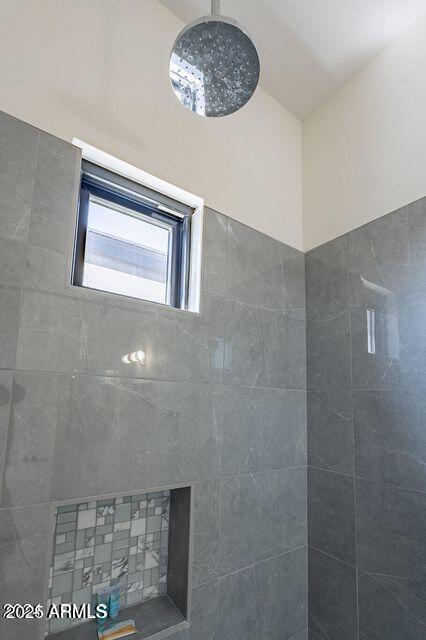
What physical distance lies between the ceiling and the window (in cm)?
80

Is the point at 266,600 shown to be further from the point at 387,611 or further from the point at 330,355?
the point at 330,355

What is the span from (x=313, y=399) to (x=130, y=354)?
0.96 meters

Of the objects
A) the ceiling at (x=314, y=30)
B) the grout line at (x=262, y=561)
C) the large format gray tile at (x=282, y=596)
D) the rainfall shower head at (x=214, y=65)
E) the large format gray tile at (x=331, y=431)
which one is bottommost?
the large format gray tile at (x=282, y=596)

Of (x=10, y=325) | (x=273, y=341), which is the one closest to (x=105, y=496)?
(x=10, y=325)

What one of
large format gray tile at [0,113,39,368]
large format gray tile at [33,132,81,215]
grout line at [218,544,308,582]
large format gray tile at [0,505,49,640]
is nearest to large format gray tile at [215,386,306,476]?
grout line at [218,544,308,582]

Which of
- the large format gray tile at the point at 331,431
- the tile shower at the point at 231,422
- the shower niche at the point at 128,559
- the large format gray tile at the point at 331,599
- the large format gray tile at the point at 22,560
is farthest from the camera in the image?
the large format gray tile at the point at 331,431

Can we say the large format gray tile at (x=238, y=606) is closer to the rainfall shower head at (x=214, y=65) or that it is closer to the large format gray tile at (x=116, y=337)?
the large format gray tile at (x=116, y=337)

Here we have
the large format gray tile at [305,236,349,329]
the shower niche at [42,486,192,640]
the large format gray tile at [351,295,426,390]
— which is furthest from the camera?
the large format gray tile at [305,236,349,329]

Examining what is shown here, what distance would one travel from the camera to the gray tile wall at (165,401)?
38.1 inches

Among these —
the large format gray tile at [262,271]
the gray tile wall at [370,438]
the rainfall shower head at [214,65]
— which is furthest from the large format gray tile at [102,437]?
the rainfall shower head at [214,65]

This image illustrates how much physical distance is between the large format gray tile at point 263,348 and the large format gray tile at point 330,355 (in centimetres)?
5

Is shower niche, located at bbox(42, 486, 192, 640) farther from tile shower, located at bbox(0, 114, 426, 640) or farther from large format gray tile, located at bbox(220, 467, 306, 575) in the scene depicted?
large format gray tile, located at bbox(220, 467, 306, 575)

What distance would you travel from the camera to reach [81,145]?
1.18 metres

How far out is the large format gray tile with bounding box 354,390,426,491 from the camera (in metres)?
1.26
